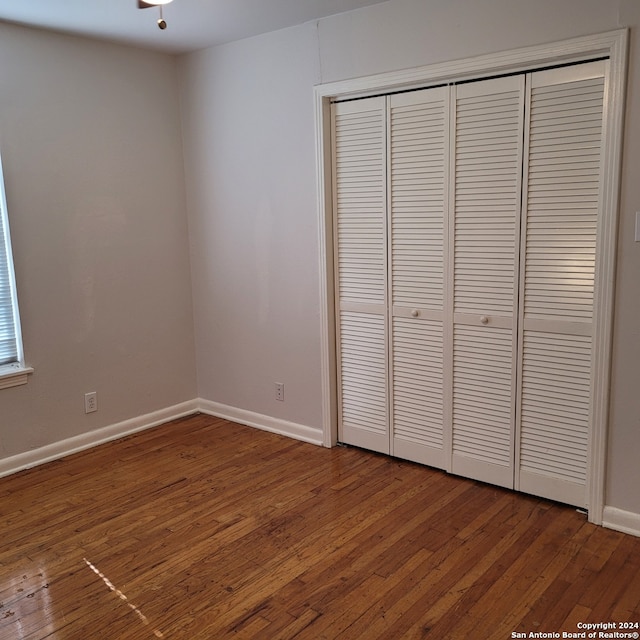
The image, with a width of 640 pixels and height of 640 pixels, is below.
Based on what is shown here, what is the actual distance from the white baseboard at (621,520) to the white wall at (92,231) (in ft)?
9.33

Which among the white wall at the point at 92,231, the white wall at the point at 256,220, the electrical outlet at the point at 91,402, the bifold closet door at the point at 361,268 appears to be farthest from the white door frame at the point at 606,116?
the electrical outlet at the point at 91,402

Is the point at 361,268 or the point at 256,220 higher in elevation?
→ the point at 256,220

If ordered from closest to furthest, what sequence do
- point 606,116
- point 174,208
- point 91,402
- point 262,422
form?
point 606,116, point 91,402, point 262,422, point 174,208

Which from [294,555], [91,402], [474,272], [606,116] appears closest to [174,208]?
[91,402]

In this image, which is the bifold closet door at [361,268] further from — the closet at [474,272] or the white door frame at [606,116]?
the white door frame at [606,116]

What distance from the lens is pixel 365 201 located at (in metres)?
3.49

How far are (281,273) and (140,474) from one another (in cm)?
144

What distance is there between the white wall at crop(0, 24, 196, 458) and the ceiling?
22 cm

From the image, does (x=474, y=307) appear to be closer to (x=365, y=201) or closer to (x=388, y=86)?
(x=365, y=201)

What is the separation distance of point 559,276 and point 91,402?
283cm

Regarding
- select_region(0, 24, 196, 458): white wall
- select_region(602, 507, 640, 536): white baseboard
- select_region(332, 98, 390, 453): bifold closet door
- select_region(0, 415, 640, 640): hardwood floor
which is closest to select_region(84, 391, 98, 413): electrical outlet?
select_region(0, 24, 196, 458): white wall

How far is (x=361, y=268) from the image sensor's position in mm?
3578

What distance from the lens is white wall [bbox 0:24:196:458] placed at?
3502 millimetres

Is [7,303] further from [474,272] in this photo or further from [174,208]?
[474,272]
